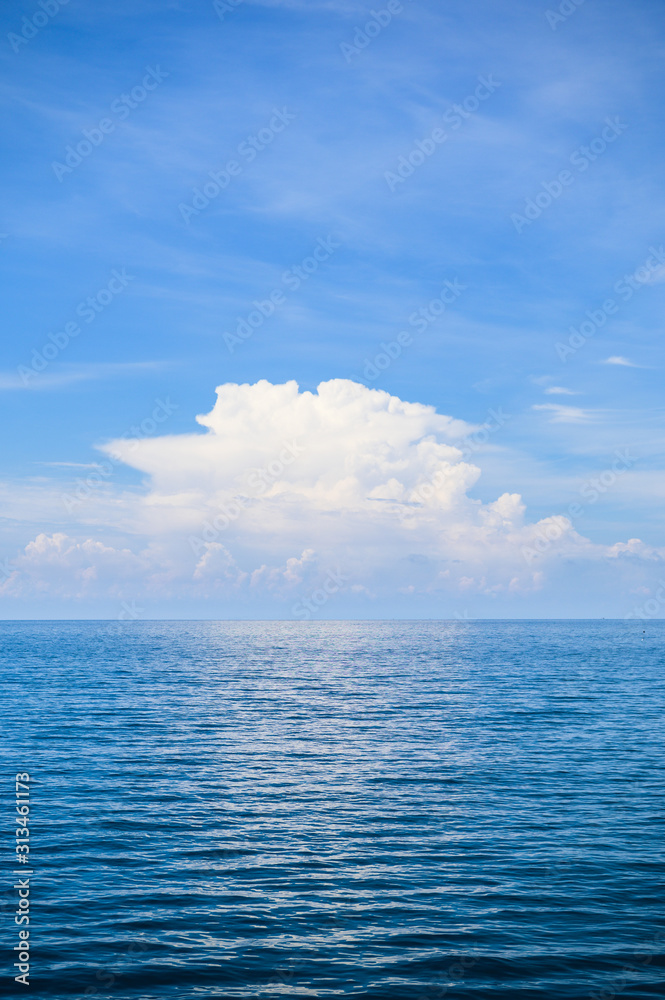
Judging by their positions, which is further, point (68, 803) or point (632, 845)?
point (68, 803)

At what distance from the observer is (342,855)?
27875 millimetres

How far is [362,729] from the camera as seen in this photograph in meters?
56.8

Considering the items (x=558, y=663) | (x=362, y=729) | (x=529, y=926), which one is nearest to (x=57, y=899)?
(x=529, y=926)

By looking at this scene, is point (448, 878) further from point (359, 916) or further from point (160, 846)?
point (160, 846)

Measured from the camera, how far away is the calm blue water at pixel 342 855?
64.4 feet

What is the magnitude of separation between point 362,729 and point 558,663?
281ft

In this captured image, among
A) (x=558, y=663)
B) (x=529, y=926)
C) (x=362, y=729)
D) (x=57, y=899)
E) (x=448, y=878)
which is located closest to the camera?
(x=529, y=926)

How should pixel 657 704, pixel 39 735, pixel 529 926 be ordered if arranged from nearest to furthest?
pixel 529 926, pixel 39 735, pixel 657 704

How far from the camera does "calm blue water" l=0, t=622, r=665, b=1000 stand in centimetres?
1962

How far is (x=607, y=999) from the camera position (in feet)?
59.8

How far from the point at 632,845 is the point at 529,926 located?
9.15 m

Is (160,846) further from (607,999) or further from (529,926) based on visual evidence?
(607,999)

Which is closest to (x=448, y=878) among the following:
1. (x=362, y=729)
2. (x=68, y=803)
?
(x=68, y=803)

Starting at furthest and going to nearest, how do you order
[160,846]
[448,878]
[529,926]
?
[160,846] → [448,878] → [529,926]
